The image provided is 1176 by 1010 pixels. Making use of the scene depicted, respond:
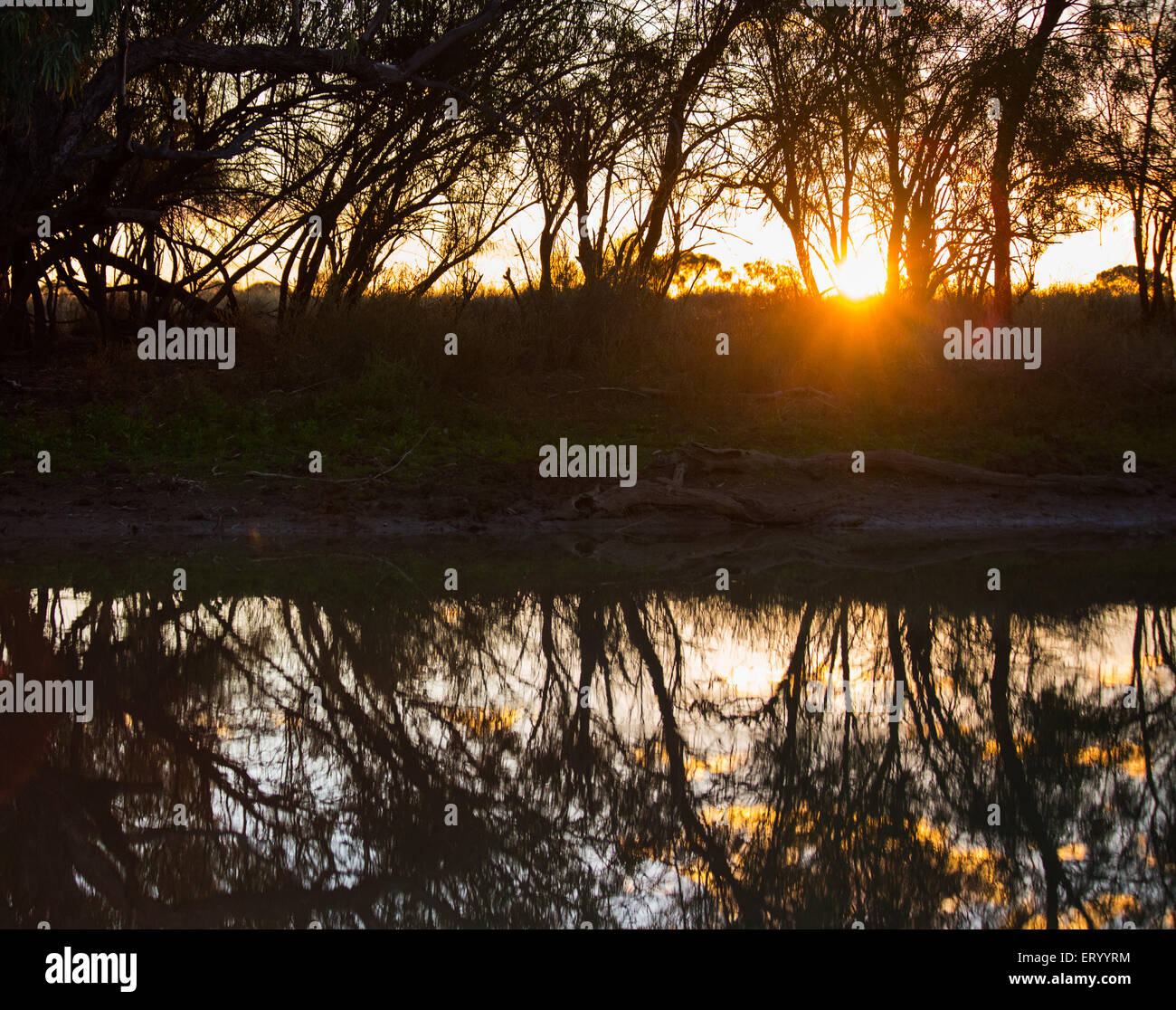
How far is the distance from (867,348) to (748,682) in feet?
35.7

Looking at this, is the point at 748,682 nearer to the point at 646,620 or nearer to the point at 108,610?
the point at 646,620

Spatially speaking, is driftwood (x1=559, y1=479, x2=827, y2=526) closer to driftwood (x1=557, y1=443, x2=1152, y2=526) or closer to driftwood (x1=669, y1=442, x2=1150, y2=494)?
driftwood (x1=557, y1=443, x2=1152, y2=526)

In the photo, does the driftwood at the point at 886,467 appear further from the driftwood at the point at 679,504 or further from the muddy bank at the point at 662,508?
the driftwood at the point at 679,504

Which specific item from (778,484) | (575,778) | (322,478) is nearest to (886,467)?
(778,484)

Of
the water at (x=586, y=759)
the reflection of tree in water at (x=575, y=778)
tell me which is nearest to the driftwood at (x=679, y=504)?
the water at (x=586, y=759)

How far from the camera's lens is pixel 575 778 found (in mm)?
4742

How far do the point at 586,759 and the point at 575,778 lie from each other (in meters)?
0.29

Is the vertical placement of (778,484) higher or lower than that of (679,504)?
higher

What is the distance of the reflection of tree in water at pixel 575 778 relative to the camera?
11.9 feet

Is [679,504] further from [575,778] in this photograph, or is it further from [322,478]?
[575,778]

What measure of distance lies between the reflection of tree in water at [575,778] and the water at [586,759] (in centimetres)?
2

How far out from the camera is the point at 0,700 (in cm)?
571

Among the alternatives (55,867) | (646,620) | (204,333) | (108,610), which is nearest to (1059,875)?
(55,867)

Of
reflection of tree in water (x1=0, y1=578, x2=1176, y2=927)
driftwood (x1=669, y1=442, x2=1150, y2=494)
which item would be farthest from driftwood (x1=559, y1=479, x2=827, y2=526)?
reflection of tree in water (x1=0, y1=578, x2=1176, y2=927)
